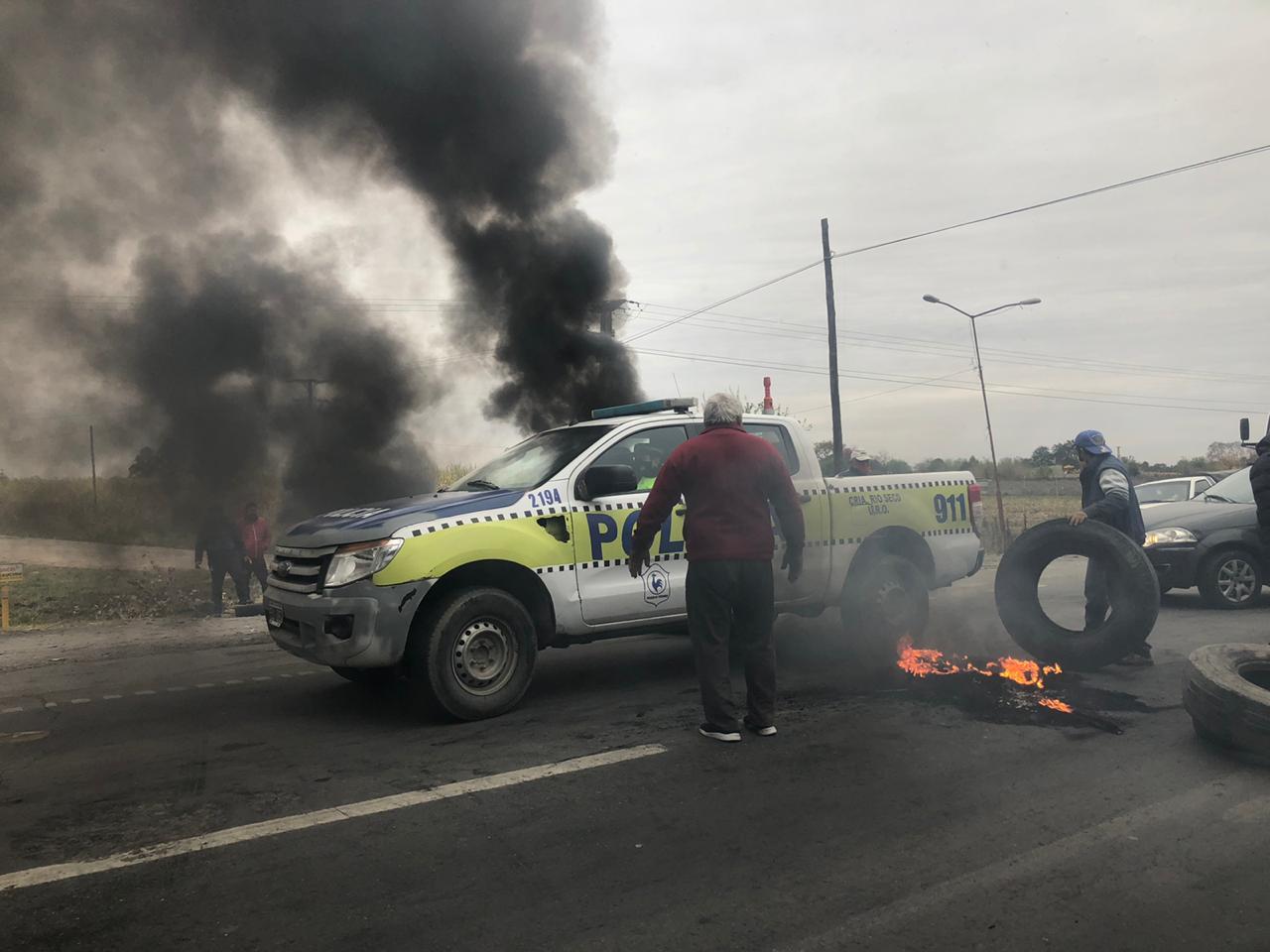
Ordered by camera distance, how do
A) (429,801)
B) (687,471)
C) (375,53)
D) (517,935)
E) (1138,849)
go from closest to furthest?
(517,935)
(1138,849)
(429,801)
(687,471)
(375,53)

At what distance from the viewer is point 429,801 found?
403 centimetres

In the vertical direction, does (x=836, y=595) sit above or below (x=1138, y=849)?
above

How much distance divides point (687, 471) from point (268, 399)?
15.6 m

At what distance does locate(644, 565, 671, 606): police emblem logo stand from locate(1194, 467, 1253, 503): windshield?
7677 millimetres

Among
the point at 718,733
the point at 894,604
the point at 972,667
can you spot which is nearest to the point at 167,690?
the point at 718,733

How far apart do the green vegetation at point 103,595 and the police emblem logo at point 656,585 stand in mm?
9168

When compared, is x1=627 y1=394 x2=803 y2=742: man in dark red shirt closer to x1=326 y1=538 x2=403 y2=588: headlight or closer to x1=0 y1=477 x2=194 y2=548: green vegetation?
x1=326 y1=538 x2=403 y2=588: headlight

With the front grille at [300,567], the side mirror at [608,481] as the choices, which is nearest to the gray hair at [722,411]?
the side mirror at [608,481]

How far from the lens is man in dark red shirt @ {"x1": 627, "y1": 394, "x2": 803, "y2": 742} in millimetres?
4941

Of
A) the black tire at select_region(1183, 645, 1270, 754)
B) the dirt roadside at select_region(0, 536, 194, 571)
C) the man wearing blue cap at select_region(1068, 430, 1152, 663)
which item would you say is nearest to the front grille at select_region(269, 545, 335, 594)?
the black tire at select_region(1183, 645, 1270, 754)

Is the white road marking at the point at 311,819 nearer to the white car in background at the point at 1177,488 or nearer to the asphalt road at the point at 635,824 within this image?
the asphalt road at the point at 635,824

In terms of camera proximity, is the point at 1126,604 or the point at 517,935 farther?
the point at 1126,604

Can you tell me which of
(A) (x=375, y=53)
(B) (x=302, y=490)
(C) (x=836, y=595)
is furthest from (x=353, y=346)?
(C) (x=836, y=595)

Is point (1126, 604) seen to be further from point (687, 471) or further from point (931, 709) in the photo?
point (687, 471)
